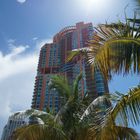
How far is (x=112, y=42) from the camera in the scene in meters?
3.80

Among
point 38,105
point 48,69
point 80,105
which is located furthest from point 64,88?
point 48,69

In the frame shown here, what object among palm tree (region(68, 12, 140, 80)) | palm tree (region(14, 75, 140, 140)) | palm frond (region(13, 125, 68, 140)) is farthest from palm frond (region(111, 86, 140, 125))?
palm frond (region(13, 125, 68, 140))

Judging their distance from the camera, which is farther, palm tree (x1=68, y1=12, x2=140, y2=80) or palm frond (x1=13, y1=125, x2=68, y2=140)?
palm frond (x1=13, y1=125, x2=68, y2=140)

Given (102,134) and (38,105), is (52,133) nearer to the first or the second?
(102,134)

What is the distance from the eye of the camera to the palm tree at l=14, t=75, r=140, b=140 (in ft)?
11.7

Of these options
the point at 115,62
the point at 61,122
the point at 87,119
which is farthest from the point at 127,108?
the point at 61,122

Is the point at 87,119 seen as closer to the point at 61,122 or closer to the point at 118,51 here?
the point at 61,122

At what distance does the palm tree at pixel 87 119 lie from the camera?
140 inches

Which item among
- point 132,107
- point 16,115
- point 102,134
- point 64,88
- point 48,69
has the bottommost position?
point 102,134

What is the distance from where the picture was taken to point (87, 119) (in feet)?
29.5

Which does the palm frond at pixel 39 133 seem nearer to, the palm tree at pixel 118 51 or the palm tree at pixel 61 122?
the palm tree at pixel 61 122

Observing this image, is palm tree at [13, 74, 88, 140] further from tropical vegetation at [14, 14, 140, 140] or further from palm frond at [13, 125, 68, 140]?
tropical vegetation at [14, 14, 140, 140]

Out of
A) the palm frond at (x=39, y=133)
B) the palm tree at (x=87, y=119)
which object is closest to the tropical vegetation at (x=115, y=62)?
the palm tree at (x=87, y=119)

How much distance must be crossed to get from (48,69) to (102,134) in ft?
353
